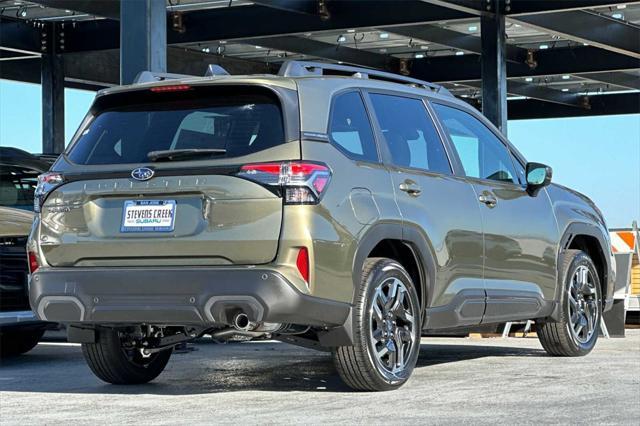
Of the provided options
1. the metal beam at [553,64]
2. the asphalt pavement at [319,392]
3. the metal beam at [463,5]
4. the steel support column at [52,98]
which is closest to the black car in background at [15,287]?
the asphalt pavement at [319,392]

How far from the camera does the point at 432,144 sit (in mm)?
8531

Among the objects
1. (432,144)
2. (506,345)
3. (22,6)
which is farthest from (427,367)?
(22,6)

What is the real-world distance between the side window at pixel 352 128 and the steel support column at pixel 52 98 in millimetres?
21097

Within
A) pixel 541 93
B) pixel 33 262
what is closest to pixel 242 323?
pixel 33 262

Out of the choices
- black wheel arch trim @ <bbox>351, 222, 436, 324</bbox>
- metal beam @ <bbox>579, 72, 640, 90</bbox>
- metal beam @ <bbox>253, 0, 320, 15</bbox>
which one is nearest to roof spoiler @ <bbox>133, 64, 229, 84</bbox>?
black wheel arch trim @ <bbox>351, 222, 436, 324</bbox>

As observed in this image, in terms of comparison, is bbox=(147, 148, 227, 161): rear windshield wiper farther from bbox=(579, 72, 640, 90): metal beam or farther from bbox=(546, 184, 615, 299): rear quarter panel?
bbox=(579, 72, 640, 90): metal beam

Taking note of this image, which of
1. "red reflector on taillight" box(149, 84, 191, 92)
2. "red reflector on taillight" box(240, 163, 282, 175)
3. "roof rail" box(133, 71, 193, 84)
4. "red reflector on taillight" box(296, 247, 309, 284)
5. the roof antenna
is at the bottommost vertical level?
"red reflector on taillight" box(296, 247, 309, 284)

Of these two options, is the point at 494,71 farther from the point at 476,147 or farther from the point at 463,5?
the point at 476,147

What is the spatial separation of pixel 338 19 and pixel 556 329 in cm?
1480

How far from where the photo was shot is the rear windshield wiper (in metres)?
7.24

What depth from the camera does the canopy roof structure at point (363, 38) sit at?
2347 centimetres

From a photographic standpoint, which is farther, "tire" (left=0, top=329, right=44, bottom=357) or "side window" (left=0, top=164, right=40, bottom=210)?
"side window" (left=0, top=164, right=40, bottom=210)

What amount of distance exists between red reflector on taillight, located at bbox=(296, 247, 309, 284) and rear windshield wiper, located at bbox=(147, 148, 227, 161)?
0.74 meters

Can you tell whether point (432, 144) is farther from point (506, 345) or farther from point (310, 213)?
point (506, 345)
